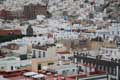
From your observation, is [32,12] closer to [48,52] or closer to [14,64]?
[48,52]

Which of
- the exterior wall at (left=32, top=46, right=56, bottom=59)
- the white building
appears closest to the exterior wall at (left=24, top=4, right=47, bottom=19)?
the exterior wall at (left=32, top=46, right=56, bottom=59)

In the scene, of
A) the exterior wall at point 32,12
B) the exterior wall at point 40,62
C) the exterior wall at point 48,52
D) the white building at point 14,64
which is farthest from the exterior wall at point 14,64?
the exterior wall at point 32,12

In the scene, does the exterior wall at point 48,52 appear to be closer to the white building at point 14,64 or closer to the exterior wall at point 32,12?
the white building at point 14,64

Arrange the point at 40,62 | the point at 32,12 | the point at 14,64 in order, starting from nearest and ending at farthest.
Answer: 1. the point at 40,62
2. the point at 14,64
3. the point at 32,12

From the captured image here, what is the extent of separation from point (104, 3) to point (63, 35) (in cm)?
1246

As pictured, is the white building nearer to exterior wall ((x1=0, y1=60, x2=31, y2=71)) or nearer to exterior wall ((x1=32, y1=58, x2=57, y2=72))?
exterior wall ((x1=0, y1=60, x2=31, y2=71))

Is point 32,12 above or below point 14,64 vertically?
above

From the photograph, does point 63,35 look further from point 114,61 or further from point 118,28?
point 114,61

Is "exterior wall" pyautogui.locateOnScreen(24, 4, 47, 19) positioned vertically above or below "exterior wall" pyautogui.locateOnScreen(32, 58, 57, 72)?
above

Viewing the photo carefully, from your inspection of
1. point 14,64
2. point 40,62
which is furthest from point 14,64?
point 40,62

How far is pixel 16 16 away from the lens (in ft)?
78.1

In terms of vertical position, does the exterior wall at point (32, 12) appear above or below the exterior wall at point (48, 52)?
above

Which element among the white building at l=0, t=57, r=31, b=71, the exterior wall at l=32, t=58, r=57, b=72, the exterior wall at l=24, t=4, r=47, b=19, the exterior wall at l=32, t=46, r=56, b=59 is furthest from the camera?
the exterior wall at l=24, t=4, r=47, b=19

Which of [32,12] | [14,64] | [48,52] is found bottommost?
[48,52]
